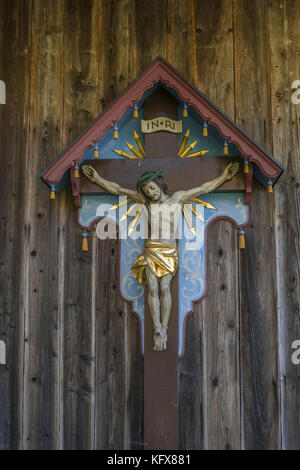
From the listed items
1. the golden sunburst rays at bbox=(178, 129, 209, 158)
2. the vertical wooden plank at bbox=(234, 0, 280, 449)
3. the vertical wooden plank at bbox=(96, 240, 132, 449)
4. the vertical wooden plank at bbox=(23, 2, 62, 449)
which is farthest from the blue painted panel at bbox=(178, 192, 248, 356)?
the vertical wooden plank at bbox=(23, 2, 62, 449)

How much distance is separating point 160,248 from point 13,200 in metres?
0.95

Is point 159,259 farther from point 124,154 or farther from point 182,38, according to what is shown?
point 182,38

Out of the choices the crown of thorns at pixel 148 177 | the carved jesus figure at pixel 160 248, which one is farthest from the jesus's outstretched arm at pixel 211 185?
the crown of thorns at pixel 148 177

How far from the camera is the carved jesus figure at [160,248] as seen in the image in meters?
3.01

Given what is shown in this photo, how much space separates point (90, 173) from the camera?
3.20m

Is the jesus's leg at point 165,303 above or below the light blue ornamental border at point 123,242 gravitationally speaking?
below

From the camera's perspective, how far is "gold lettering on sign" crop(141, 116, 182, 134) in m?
3.21

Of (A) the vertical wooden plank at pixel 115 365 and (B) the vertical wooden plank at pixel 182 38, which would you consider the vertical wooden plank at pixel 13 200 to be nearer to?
(A) the vertical wooden plank at pixel 115 365

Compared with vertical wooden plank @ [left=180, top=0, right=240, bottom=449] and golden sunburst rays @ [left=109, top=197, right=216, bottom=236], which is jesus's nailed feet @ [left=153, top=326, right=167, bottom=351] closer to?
vertical wooden plank @ [left=180, top=0, right=240, bottom=449]

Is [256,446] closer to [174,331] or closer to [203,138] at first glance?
[174,331]

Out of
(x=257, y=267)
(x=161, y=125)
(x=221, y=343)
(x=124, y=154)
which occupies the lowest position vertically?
(x=221, y=343)

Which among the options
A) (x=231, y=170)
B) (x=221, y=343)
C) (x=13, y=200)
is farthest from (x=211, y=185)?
(x=13, y=200)

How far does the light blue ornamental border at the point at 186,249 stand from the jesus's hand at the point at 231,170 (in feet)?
0.38

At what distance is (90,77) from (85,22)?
349mm
